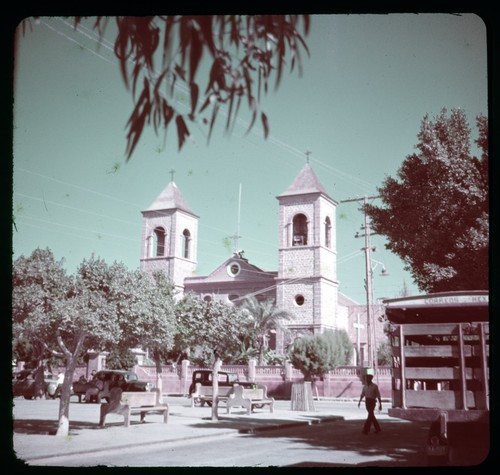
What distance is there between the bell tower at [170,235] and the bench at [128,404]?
87.9ft

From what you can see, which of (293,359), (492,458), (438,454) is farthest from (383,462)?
(293,359)

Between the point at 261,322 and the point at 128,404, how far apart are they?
83.4 feet

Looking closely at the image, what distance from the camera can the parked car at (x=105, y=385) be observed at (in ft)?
81.5

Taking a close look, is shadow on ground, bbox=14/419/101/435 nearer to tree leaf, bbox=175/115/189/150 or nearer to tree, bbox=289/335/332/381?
tree leaf, bbox=175/115/189/150

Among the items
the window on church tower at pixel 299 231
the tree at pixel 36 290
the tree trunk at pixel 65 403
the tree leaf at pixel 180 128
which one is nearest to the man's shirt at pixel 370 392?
the tree trunk at pixel 65 403

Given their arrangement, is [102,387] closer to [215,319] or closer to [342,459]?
[215,319]

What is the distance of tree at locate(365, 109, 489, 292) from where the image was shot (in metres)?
11.6

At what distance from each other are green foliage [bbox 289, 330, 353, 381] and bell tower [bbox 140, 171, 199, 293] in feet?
40.9

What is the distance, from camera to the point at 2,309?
19.2 ft

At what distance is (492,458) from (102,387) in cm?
2148

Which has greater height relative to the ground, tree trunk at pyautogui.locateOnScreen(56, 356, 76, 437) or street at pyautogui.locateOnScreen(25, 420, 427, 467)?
tree trunk at pyautogui.locateOnScreen(56, 356, 76, 437)

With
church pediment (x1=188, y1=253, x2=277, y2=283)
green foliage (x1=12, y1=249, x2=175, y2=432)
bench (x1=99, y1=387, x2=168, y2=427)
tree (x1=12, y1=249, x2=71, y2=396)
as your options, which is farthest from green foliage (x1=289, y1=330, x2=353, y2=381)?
tree (x1=12, y1=249, x2=71, y2=396)

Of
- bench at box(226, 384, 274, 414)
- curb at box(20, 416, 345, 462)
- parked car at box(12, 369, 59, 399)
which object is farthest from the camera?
parked car at box(12, 369, 59, 399)

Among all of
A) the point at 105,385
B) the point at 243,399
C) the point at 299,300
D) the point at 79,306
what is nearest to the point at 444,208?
the point at 79,306
